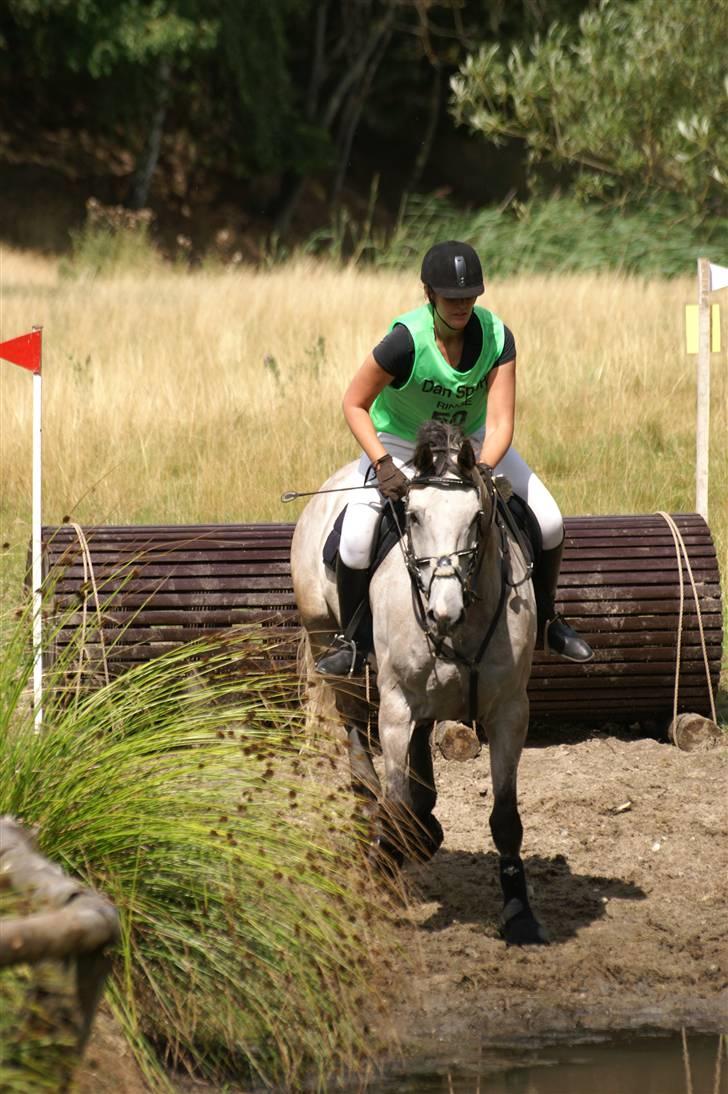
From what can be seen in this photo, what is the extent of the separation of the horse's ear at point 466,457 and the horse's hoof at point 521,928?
1.75 m

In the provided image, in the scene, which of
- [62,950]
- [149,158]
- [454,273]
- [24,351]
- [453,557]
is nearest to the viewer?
[62,950]

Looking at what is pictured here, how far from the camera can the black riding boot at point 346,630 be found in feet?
23.0

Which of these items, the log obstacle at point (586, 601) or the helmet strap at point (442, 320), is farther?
the log obstacle at point (586, 601)

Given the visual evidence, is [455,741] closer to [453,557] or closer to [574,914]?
[574,914]

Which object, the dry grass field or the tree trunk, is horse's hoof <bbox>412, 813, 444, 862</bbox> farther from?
the tree trunk

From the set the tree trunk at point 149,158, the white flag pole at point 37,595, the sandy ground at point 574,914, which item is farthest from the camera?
the tree trunk at point 149,158

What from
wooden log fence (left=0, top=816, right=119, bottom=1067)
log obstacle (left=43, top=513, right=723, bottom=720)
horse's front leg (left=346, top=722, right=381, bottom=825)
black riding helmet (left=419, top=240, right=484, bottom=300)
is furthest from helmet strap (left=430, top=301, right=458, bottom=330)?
wooden log fence (left=0, top=816, right=119, bottom=1067)

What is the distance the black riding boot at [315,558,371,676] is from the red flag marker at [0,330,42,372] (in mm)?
2111

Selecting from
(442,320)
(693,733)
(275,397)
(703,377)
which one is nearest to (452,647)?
(442,320)

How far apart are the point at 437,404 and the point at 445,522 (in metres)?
0.98

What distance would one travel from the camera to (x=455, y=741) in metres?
8.91

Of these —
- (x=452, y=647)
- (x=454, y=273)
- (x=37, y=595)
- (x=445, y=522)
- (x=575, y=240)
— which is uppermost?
(x=454, y=273)

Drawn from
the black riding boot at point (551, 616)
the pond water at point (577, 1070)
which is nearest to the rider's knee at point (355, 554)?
the black riding boot at point (551, 616)

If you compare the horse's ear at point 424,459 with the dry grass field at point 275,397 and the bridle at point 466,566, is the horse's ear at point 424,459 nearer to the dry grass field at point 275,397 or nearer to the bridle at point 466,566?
the bridle at point 466,566
